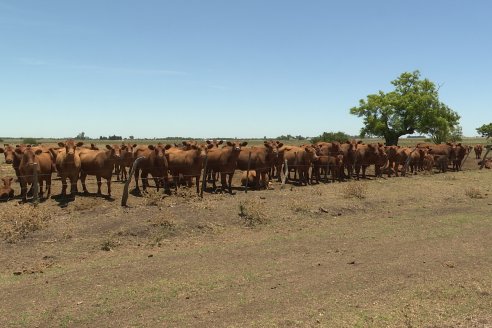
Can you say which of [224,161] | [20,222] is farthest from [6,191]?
[224,161]

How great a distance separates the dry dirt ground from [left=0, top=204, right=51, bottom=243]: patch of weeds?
0.10ft

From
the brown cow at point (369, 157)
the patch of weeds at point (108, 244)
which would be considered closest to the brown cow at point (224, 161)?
the patch of weeds at point (108, 244)

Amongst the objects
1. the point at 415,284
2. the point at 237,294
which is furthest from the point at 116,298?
the point at 415,284

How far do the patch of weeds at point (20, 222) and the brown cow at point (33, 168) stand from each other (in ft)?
9.91

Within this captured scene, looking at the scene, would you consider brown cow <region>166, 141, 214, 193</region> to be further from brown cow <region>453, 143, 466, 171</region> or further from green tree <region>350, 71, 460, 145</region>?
green tree <region>350, 71, 460, 145</region>

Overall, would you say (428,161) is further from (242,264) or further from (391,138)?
(242,264)

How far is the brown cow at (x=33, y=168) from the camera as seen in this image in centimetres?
1454

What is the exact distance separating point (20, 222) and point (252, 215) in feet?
20.6

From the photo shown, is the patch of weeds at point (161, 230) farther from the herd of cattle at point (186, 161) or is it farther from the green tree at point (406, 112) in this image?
the green tree at point (406, 112)

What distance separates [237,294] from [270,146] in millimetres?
13356

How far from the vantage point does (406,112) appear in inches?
1929

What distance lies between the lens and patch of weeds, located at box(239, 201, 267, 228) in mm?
12648

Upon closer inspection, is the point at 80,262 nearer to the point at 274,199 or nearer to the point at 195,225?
the point at 195,225

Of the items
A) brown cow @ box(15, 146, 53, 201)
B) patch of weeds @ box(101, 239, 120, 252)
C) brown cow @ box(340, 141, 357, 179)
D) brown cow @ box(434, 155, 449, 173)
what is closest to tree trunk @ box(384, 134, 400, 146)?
brown cow @ box(434, 155, 449, 173)
